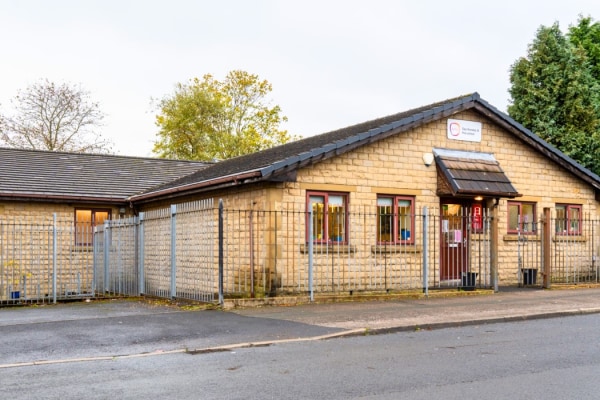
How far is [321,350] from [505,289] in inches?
433

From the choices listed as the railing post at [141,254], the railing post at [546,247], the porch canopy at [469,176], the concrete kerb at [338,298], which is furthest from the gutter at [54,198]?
the railing post at [546,247]

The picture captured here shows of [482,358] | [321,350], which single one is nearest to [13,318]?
[321,350]

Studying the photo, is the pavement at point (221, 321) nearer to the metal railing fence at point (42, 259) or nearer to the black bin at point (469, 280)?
the black bin at point (469, 280)

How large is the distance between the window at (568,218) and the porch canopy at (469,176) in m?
3.06

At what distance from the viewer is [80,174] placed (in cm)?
2425

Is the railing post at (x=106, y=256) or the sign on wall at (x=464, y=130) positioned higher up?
the sign on wall at (x=464, y=130)

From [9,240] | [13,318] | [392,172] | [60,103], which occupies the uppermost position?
[60,103]

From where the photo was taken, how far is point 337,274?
17.1m

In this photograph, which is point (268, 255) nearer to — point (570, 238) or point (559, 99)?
point (570, 238)

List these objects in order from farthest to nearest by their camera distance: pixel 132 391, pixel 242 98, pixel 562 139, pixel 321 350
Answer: pixel 242 98, pixel 562 139, pixel 321 350, pixel 132 391

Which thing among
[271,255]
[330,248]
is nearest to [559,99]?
[330,248]

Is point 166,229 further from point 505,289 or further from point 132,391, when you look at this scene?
point 132,391

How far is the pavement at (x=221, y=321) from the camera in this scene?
9.92m

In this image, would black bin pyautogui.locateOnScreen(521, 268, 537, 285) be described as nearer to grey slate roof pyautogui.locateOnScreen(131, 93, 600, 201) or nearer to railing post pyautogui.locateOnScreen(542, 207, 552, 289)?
railing post pyautogui.locateOnScreen(542, 207, 552, 289)
